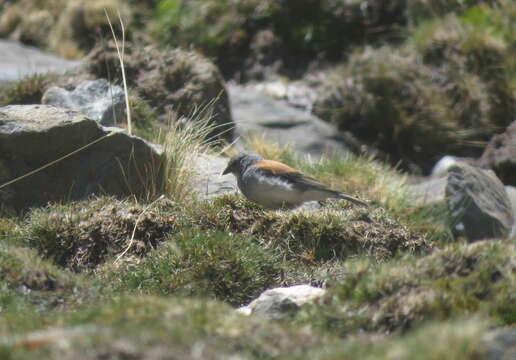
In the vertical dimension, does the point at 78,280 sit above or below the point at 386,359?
below

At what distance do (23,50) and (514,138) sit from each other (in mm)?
8663

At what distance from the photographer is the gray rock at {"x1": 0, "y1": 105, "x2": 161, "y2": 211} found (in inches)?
285

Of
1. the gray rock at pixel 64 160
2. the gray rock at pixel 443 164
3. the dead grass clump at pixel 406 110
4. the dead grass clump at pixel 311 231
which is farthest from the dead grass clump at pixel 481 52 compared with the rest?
the gray rock at pixel 64 160

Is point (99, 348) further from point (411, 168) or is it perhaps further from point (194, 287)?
point (411, 168)

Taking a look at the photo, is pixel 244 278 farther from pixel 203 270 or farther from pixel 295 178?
pixel 295 178

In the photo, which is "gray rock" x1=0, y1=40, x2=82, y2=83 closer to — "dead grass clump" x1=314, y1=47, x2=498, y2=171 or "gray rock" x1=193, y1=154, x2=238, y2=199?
"gray rock" x1=193, y1=154, x2=238, y2=199

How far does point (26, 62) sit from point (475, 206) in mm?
7780

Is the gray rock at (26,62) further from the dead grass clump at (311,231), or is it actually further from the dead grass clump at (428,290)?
the dead grass clump at (428,290)

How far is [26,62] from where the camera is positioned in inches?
522

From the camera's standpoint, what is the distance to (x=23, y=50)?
14961 millimetres

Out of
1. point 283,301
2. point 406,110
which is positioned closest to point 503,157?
point 406,110

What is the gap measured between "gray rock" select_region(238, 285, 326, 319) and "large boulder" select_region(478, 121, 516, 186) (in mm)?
6247

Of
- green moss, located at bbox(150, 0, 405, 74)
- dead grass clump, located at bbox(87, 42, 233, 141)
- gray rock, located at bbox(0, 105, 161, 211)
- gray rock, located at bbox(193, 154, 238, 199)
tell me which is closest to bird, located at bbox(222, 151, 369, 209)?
gray rock, located at bbox(193, 154, 238, 199)

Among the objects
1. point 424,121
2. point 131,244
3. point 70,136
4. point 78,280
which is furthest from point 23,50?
point 78,280
